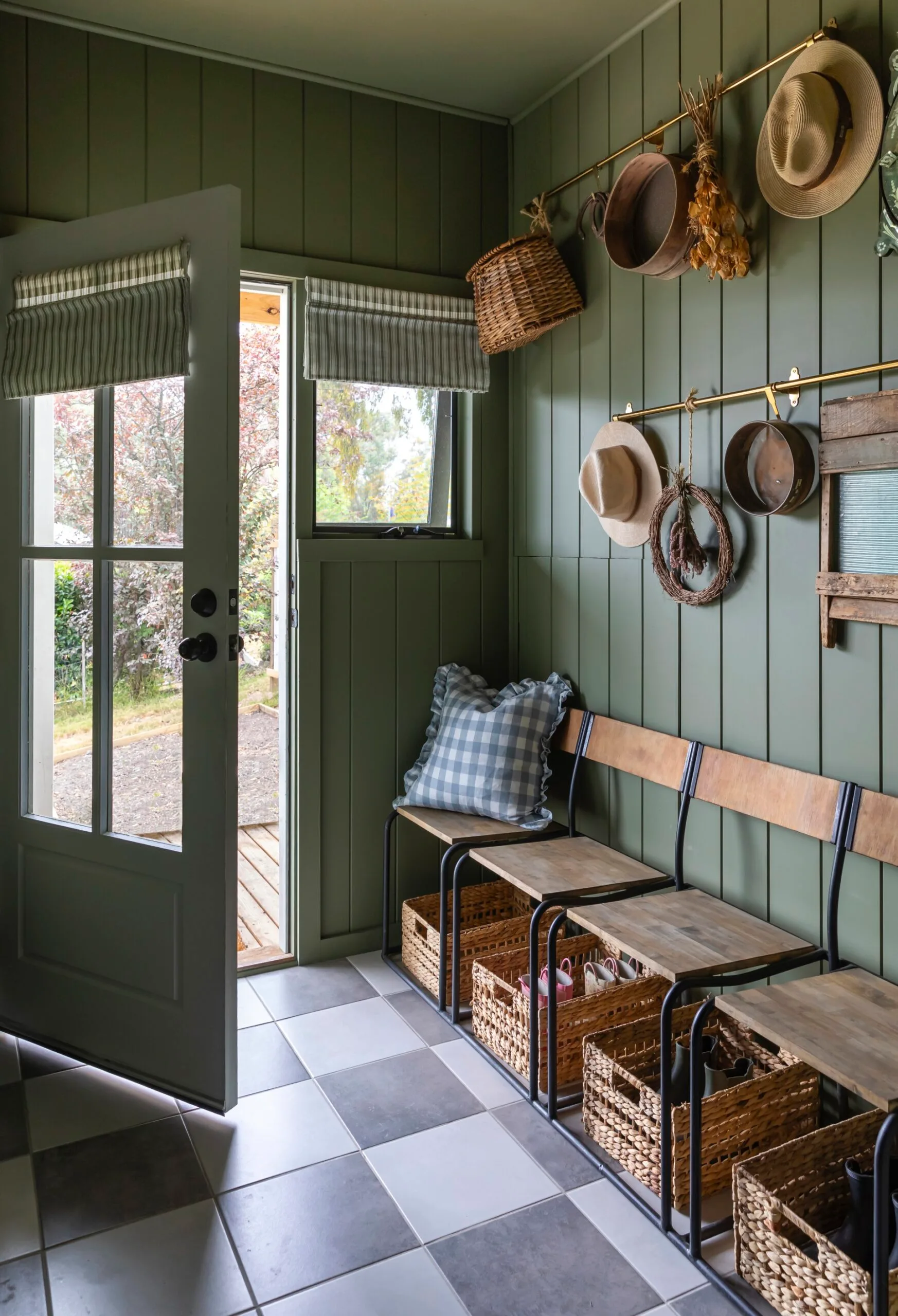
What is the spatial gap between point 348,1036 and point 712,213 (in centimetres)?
224

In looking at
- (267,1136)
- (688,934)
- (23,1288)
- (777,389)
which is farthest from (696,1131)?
(777,389)

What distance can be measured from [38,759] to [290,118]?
6.57 feet

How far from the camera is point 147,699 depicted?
2.30m

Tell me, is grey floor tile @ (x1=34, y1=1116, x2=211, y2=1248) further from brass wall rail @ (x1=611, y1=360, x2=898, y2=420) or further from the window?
brass wall rail @ (x1=611, y1=360, x2=898, y2=420)

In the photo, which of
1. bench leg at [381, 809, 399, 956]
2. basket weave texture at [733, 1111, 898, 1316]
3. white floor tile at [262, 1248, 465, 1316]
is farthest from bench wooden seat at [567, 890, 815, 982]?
bench leg at [381, 809, 399, 956]

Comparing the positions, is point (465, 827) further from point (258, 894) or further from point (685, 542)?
point (258, 894)

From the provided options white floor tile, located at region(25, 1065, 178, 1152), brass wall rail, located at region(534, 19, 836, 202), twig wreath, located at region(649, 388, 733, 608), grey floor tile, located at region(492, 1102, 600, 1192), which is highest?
brass wall rail, located at region(534, 19, 836, 202)

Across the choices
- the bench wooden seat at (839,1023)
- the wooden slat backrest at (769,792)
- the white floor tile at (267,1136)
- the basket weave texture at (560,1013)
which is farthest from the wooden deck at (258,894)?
the bench wooden seat at (839,1023)

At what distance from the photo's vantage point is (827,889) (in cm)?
213

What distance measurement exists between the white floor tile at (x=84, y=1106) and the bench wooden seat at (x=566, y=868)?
971mm

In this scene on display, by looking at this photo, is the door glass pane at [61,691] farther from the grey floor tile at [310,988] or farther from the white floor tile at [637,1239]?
the white floor tile at [637,1239]

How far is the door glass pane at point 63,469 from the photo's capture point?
234cm

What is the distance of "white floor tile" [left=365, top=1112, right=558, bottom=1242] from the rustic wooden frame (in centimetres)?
129

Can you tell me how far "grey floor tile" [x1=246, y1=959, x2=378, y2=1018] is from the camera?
278 centimetres
